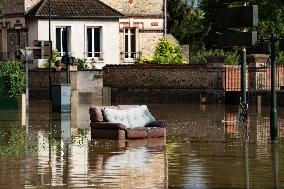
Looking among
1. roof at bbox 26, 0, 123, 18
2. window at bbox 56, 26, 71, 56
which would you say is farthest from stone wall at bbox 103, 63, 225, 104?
roof at bbox 26, 0, 123, 18

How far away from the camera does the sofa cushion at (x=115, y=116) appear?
95.5 ft

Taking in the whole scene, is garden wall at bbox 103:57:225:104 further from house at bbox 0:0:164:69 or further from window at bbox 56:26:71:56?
house at bbox 0:0:164:69

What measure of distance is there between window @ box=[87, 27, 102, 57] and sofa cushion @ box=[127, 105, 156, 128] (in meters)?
39.8

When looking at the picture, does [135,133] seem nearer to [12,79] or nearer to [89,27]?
[12,79]

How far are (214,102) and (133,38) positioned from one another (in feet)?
58.3

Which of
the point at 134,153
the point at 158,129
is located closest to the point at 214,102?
the point at 158,129

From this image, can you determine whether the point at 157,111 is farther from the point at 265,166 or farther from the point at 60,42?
the point at 265,166

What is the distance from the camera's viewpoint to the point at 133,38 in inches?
2849

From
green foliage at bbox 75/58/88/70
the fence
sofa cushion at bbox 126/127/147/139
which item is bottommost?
sofa cushion at bbox 126/127/147/139

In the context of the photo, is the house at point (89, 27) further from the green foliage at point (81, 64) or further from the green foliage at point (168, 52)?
the green foliage at point (168, 52)

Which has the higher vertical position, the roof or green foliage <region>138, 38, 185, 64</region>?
the roof

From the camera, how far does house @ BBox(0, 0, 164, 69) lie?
68188 mm

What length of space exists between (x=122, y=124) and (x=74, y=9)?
4100cm

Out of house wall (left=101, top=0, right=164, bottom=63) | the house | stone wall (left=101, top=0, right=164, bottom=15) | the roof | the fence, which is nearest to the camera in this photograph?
the fence
